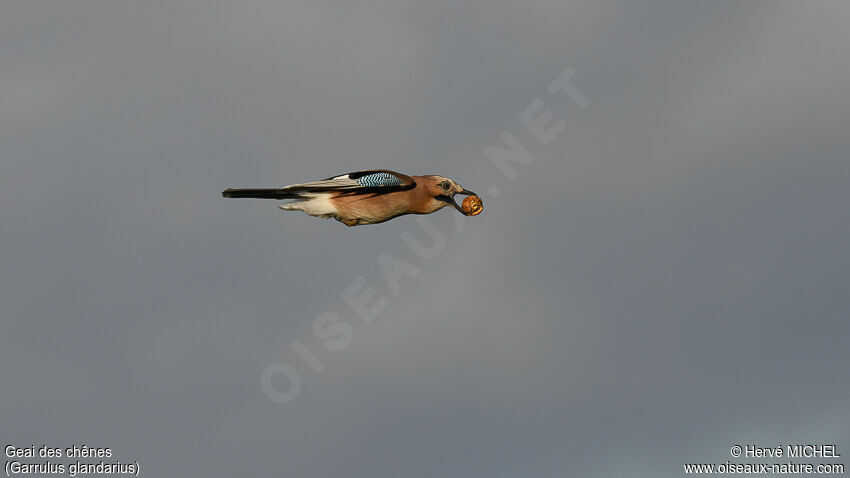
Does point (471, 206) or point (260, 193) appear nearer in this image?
point (260, 193)

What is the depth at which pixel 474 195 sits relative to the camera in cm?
4050

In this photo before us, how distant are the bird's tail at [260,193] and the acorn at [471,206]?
6.04 metres

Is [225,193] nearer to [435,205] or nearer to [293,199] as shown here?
[293,199]

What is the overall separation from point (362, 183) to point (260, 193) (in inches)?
145

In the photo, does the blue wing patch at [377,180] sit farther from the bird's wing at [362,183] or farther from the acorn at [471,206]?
the acorn at [471,206]

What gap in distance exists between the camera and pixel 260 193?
3906 cm

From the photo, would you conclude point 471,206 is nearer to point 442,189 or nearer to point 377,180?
point 442,189

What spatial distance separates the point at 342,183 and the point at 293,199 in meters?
2.05

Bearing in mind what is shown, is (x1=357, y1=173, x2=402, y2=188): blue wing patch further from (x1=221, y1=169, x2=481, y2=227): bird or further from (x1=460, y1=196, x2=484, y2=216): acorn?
(x1=460, y1=196, x2=484, y2=216): acorn

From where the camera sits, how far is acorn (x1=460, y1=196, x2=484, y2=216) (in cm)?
3991

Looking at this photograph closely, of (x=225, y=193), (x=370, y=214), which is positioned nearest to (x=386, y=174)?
(x=370, y=214)

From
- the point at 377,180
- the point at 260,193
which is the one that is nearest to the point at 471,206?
the point at 377,180

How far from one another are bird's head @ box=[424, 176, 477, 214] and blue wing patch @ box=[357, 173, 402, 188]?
133cm

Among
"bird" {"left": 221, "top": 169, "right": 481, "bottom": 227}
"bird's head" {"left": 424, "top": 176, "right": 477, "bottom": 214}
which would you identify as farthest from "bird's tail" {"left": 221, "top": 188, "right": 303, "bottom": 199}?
"bird's head" {"left": 424, "top": 176, "right": 477, "bottom": 214}
